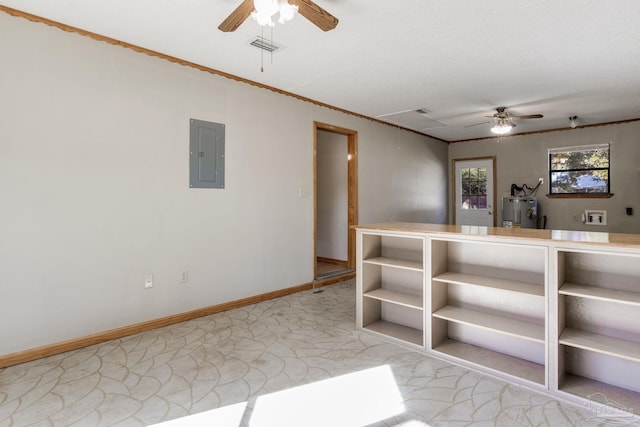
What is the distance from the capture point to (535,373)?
2.31m

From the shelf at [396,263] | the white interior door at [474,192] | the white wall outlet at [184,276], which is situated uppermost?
the white interior door at [474,192]

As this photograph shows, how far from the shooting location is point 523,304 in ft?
8.27

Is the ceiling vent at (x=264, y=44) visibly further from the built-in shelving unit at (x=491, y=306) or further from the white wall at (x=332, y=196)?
the white wall at (x=332, y=196)

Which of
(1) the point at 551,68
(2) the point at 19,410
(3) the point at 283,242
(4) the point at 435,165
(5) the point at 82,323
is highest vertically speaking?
A: (1) the point at 551,68

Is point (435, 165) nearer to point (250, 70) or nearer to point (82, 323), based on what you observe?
point (250, 70)

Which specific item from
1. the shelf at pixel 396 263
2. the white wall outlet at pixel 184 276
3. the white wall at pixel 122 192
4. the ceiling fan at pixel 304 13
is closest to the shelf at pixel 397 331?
the shelf at pixel 396 263

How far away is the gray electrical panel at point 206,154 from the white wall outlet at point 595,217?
638 centimetres

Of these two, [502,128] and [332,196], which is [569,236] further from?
[332,196]

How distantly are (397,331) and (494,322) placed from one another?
864 millimetres

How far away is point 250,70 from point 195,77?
1.87 ft

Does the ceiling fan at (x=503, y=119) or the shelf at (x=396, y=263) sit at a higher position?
the ceiling fan at (x=503, y=119)

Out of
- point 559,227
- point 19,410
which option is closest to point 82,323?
point 19,410

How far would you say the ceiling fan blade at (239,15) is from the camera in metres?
1.97

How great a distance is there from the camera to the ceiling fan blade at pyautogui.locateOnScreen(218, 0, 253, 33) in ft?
6.45
